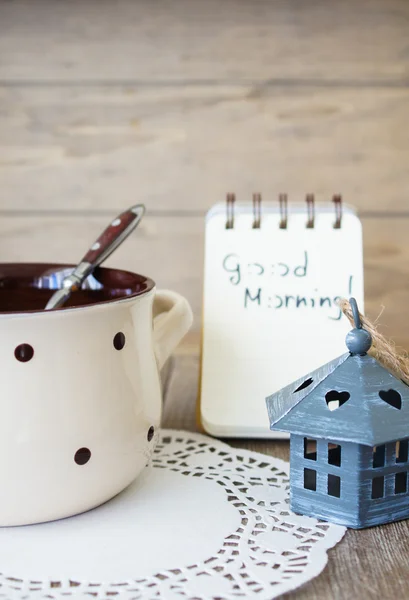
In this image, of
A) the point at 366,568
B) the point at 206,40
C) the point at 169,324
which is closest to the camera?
the point at 366,568

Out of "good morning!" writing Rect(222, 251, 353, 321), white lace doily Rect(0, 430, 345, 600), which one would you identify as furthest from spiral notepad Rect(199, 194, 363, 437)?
white lace doily Rect(0, 430, 345, 600)

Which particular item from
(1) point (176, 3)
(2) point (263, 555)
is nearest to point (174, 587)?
(2) point (263, 555)

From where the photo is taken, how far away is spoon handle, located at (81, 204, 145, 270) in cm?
58

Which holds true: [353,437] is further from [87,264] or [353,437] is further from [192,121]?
[192,121]

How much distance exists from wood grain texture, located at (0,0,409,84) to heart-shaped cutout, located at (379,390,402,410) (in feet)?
1.73

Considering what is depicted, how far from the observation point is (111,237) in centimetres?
59

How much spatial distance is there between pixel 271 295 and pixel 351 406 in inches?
8.2

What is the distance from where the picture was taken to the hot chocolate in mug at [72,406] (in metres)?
0.41

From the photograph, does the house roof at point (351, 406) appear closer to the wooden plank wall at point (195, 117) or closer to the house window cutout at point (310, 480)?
the house window cutout at point (310, 480)

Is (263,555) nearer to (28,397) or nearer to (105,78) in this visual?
(28,397)

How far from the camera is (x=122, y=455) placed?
454 mm

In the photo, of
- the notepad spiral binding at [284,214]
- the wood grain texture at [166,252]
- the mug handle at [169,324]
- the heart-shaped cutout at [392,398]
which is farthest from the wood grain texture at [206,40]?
the heart-shaped cutout at [392,398]

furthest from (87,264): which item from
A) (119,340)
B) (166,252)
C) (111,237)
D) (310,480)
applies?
(166,252)

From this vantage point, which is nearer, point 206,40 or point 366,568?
point 366,568
